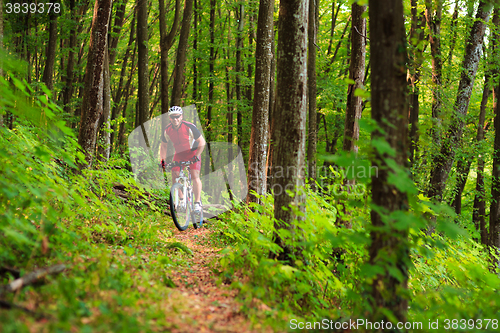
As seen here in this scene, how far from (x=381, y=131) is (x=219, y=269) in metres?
3.05

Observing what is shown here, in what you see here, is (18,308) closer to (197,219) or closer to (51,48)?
(197,219)

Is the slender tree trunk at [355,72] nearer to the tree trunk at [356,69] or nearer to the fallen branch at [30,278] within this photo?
the tree trunk at [356,69]

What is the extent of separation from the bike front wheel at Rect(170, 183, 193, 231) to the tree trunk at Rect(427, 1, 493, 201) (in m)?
7.31

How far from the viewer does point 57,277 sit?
2.86 meters

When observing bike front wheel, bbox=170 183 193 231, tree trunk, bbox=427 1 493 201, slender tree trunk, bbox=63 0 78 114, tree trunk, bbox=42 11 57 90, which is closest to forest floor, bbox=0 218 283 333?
bike front wheel, bbox=170 183 193 231

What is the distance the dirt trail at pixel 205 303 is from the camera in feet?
9.25

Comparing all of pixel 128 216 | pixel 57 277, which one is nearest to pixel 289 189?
pixel 57 277

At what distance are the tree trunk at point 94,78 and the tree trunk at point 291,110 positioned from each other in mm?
3973

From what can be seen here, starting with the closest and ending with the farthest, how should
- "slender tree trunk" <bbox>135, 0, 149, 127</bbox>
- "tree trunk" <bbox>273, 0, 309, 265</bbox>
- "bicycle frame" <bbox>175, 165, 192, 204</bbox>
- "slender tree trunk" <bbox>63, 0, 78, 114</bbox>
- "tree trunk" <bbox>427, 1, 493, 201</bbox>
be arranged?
"tree trunk" <bbox>273, 0, 309, 265</bbox> → "bicycle frame" <bbox>175, 165, 192, 204</bbox> → "tree trunk" <bbox>427, 1, 493, 201</bbox> → "slender tree trunk" <bbox>135, 0, 149, 127</bbox> → "slender tree trunk" <bbox>63, 0, 78, 114</bbox>

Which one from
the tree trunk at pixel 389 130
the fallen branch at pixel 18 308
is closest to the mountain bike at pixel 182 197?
the fallen branch at pixel 18 308

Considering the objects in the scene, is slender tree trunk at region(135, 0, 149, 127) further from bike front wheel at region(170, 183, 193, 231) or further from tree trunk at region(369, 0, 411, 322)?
tree trunk at region(369, 0, 411, 322)

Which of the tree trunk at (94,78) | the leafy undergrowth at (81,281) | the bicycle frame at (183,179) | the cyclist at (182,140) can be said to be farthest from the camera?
the bicycle frame at (183,179)

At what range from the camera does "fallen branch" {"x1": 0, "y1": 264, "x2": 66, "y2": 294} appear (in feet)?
7.94

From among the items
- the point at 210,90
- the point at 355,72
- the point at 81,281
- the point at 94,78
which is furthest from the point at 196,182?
the point at 210,90
